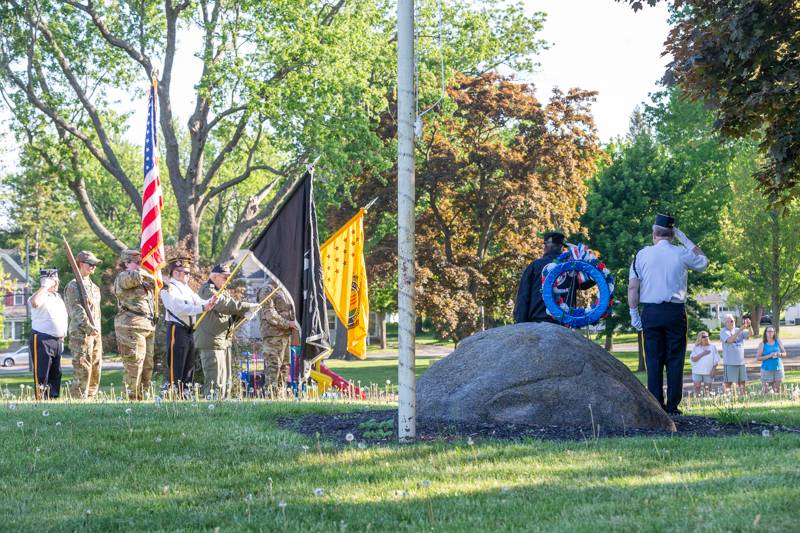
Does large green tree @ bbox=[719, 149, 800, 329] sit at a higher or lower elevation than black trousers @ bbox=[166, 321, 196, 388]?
higher

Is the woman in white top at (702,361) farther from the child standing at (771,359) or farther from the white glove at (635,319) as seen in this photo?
the white glove at (635,319)

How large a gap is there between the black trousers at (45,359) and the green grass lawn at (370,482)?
191 inches

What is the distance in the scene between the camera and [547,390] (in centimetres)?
827

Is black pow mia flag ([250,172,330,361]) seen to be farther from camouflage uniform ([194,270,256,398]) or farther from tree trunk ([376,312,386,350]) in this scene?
tree trunk ([376,312,386,350])

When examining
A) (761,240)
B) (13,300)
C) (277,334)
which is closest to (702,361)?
(277,334)

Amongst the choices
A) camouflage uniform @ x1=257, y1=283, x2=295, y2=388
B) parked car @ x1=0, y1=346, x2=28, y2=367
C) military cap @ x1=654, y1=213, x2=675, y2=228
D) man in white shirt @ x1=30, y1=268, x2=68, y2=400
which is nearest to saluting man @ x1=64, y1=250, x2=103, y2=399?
man in white shirt @ x1=30, y1=268, x2=68, y2=400

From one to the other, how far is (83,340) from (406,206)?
7.06m

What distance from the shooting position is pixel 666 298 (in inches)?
377

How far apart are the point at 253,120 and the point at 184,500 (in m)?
23.8

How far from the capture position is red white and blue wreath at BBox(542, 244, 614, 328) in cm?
1036

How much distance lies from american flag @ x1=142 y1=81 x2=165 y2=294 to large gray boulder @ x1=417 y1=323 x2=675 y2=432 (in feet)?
24.5

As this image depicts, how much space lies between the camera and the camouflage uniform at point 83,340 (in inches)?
500

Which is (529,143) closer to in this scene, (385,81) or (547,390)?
(385,81)

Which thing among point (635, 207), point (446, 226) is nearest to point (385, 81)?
point (446, 226)
